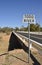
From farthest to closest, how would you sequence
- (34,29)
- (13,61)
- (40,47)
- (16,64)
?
(34,29), (40,47), (13,61), (16,64)

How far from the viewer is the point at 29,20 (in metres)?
13.4

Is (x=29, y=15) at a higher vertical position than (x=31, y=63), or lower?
higher

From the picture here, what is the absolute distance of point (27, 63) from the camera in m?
12.9

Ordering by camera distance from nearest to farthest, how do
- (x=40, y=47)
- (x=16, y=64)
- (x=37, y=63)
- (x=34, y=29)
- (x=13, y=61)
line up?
(x=37, y=63), (x=16, y=64), (x=13, y=61), (x=40, y=47), (x=34, y=29)

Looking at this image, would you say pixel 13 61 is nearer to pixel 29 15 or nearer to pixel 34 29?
pixel 29 15

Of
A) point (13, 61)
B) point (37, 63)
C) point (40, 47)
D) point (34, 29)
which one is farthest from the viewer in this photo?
point (34, 29)

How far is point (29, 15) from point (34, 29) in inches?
4964

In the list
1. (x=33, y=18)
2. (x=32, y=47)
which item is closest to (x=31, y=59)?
(x=33, y=18)

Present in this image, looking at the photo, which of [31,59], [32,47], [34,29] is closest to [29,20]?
[31,59]

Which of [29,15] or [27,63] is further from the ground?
[29,15]

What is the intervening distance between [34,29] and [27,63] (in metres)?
127

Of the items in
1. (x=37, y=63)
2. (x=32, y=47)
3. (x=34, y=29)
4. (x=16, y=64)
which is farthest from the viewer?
(x=34, y=29)

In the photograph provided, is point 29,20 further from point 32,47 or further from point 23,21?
point 32,47

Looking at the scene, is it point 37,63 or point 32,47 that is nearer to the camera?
point 37,63
